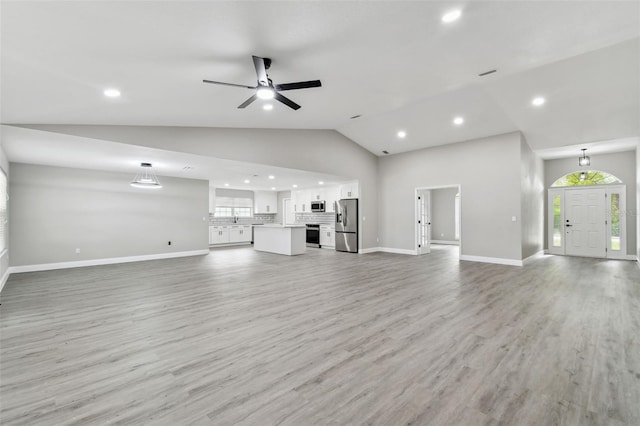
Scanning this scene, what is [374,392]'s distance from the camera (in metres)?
1.97

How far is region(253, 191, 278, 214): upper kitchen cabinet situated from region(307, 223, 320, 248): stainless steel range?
3013 millimetres

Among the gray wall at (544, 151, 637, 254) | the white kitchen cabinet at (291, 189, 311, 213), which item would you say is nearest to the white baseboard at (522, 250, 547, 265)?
the gray wall at (544, 151, 637, 254)

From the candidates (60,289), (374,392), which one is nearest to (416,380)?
(374,392)

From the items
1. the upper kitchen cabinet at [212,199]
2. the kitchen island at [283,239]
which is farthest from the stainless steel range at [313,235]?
the upper kitchen cabinet at [212,199]

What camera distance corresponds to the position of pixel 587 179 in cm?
835

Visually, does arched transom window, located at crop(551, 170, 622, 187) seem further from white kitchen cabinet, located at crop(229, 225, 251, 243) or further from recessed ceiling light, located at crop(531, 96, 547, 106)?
white kitchen cabinet, located at crop(229, 225, 251, 243)

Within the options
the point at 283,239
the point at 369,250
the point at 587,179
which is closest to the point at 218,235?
the point at 283,239

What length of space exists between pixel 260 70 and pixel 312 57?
2.12 feet

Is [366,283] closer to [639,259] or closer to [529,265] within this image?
[529,265]

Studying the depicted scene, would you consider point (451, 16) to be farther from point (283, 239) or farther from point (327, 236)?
point (327, 236)

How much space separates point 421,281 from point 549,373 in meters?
3.04

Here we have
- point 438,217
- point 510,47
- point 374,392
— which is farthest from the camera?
point 438,217

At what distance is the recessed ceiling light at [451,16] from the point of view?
2746mm

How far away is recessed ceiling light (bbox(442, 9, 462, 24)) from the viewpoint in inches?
Answer: 108
